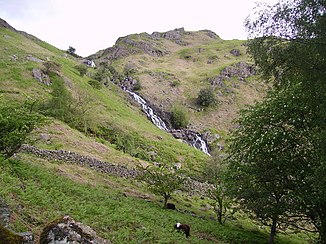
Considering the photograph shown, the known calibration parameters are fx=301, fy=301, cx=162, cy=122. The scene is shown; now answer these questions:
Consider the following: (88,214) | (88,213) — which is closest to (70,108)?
(88,213)

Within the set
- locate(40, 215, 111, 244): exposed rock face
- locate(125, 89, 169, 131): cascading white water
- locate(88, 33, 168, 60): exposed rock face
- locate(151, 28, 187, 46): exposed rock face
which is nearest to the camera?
locate(40, 215, 111, 244): exposed rock face

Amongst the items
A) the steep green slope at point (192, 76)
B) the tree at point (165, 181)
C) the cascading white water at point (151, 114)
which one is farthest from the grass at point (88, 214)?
the cascading white water at point (151, 114)

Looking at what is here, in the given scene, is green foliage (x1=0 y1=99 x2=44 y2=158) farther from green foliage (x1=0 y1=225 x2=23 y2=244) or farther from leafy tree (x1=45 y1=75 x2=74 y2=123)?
leafy tree (x1=45 y1=75 x2=74 y2=123)

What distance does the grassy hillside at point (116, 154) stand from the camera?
1251cm

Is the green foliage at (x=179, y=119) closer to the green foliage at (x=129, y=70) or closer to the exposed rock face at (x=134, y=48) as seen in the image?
the green foliage at (x=129, y=70)

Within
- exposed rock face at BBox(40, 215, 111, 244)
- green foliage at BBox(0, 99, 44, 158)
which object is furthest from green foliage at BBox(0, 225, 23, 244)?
green foliage at BBox(0, 99, 44, 158)

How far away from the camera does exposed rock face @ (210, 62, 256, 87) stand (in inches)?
3905

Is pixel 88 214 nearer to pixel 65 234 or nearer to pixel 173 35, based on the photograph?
pixel 65 234

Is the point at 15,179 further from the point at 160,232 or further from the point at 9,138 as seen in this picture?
the point at 160,232

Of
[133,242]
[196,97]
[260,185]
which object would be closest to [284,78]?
[260,185]

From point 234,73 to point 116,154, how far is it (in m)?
78.0

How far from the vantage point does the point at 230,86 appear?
96.9m

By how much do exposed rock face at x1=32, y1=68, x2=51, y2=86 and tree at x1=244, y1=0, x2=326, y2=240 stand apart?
4428cm

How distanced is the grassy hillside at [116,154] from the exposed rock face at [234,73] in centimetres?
219
